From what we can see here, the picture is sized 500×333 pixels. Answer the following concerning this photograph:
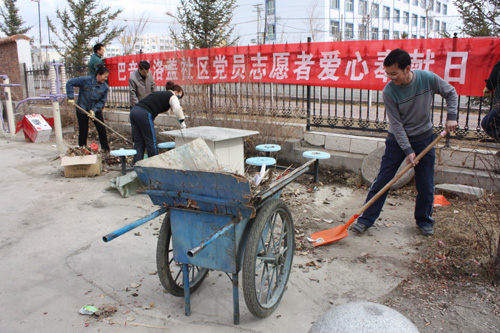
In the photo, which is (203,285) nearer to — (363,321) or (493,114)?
(363,321)

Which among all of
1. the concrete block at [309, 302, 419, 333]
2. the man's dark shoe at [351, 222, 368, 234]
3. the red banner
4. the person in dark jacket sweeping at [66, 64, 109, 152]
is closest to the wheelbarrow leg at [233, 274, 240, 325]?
the concrete block at [309, 302, 419, 333]

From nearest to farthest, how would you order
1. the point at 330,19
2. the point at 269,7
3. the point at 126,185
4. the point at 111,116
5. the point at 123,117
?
the point at 126,185, the point at 123,117, the point at 111,116, the point at 330,19, the point at 269,7

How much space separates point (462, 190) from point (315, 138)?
2.42 meters

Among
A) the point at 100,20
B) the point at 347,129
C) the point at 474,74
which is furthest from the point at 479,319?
the point at 100,20

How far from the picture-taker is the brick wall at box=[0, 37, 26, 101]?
13758 mm

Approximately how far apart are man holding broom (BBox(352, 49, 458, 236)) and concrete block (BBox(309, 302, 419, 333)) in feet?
8.09

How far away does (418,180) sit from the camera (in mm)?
4156

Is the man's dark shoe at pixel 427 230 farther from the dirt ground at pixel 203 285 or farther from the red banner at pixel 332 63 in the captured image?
the red banner at pixel 332 63

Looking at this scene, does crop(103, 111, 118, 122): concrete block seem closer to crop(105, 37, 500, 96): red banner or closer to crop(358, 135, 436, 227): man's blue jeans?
crop(105, 37, 500, 96): red banner

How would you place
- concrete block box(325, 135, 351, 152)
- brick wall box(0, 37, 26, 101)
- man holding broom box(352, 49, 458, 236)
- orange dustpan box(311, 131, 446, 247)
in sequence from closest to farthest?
1. man holding broom box(352, 49, 458, 236)
2. orange dustpan box(311, 131, 446, 247)
3. concrete block box(325, 135, 351, 152)
4. brick wall box(0, 37, 26, 101)

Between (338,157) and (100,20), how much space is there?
624 inches

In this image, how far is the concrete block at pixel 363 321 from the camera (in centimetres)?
161

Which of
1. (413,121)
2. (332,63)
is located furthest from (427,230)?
(332,63)

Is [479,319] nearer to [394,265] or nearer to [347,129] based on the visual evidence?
[394,265]
